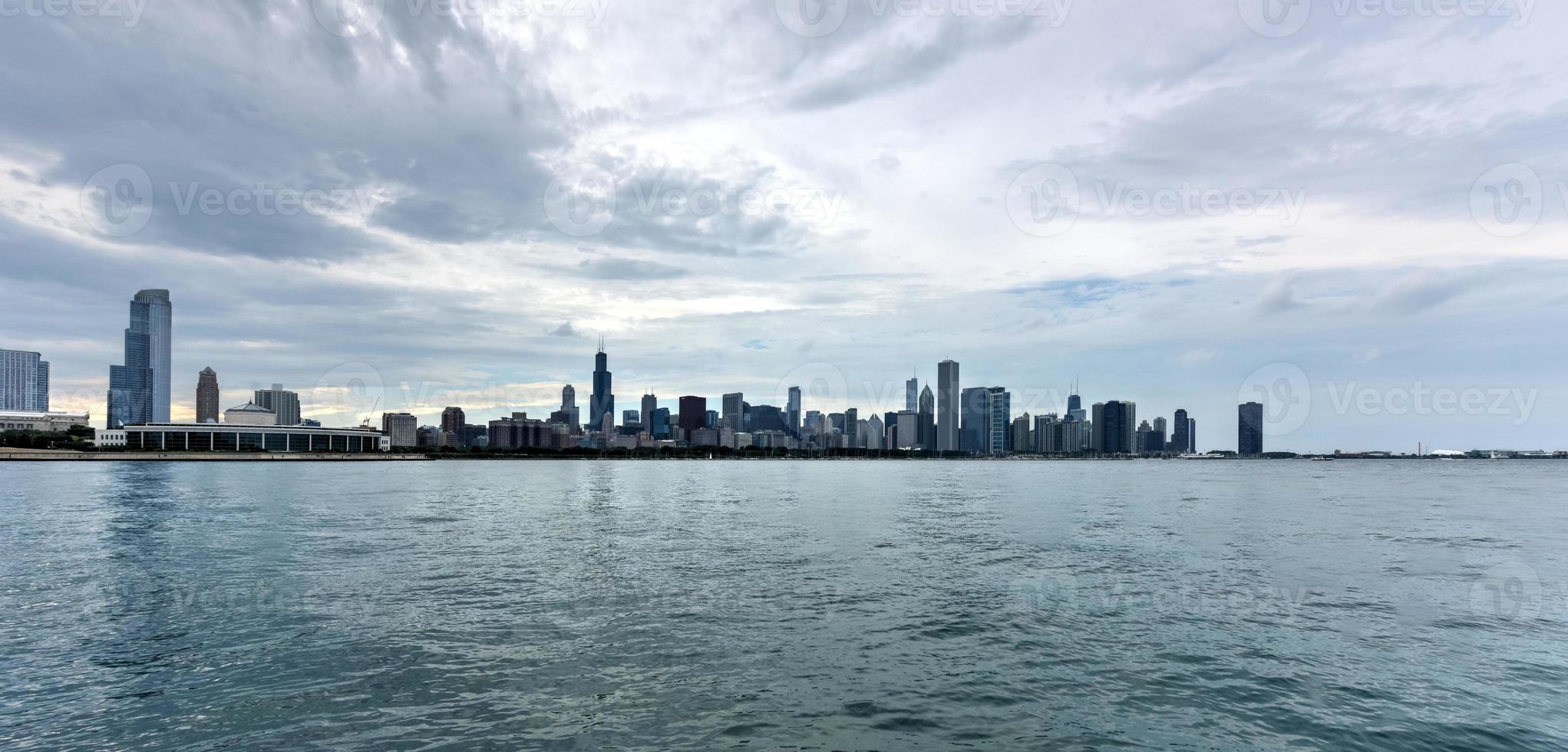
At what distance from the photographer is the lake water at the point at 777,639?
66.6ft

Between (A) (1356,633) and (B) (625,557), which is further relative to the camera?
(B) (625,557)

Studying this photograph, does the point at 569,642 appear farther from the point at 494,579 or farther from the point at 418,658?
the point at 494,579

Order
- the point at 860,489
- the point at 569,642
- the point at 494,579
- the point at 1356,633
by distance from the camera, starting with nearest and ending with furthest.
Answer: the point at 569,642 → the point at 1356,633 → the point at 494,579 → the point at 860,489

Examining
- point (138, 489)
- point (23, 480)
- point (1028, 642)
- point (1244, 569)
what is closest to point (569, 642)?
point (1028, 642)

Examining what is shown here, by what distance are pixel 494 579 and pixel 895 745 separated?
89.7 ft

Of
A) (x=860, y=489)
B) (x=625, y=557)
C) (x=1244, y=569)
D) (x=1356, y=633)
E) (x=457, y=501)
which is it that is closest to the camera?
(x=1356, y=633)

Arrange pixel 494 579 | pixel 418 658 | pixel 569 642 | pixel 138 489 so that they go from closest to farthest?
pixel 418 658 → pixel 569 642 → pixel 494 579 → pixel 138 489

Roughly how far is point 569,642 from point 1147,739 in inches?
736

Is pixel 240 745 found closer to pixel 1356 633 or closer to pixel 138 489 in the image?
pixel 1356 633

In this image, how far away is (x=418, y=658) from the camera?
25.6m

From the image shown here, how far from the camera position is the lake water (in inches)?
800

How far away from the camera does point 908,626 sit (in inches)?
1190

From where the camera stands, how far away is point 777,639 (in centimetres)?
2822

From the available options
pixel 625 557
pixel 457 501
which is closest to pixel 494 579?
pixel 625 557
